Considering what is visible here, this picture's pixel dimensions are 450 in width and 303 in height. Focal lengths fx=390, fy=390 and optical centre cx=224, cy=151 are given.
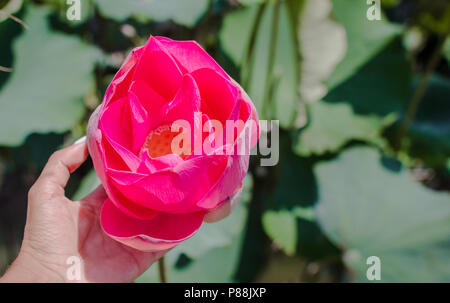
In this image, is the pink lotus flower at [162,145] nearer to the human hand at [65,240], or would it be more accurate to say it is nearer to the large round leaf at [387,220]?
the human hand at [65,240]

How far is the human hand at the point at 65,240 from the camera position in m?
0.57

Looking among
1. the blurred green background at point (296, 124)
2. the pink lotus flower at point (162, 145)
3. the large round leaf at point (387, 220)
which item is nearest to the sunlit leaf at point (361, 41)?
the blurred green background at point (296, 124)

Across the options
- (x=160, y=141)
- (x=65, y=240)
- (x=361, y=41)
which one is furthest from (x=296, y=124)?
(x=65, y=240)

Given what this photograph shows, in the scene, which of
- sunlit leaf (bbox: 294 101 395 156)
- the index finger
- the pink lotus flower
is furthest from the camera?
sunlit leaf (bbox: 294 101 395 156)

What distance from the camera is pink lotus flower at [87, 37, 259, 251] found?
0.48 m

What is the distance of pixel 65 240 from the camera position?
0.60 m

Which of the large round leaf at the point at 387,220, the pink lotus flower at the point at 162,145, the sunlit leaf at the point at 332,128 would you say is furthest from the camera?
the sunlit leaf at the point at 332,128

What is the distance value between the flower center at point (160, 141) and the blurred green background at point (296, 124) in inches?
12.3

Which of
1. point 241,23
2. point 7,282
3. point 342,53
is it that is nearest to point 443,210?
point 342,53

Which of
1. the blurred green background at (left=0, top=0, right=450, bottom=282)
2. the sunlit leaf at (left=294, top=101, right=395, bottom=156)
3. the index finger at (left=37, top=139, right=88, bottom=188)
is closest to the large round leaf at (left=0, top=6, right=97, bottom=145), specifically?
the blurred green background at (left=0, top=0, right=450, bottom=282)

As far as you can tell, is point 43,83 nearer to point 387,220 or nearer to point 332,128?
point 332,128

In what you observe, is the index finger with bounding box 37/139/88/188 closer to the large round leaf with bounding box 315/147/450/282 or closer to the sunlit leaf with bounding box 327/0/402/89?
the large round leaf with bounding box 315/147/450/282

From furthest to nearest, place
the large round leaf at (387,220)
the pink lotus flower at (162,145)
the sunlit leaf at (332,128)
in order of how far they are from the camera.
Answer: the sunlit leaf at (332,128)
the large round leaf at (387,220)
the pink lotus flower at (162,145)

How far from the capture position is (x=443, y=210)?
0.96m
